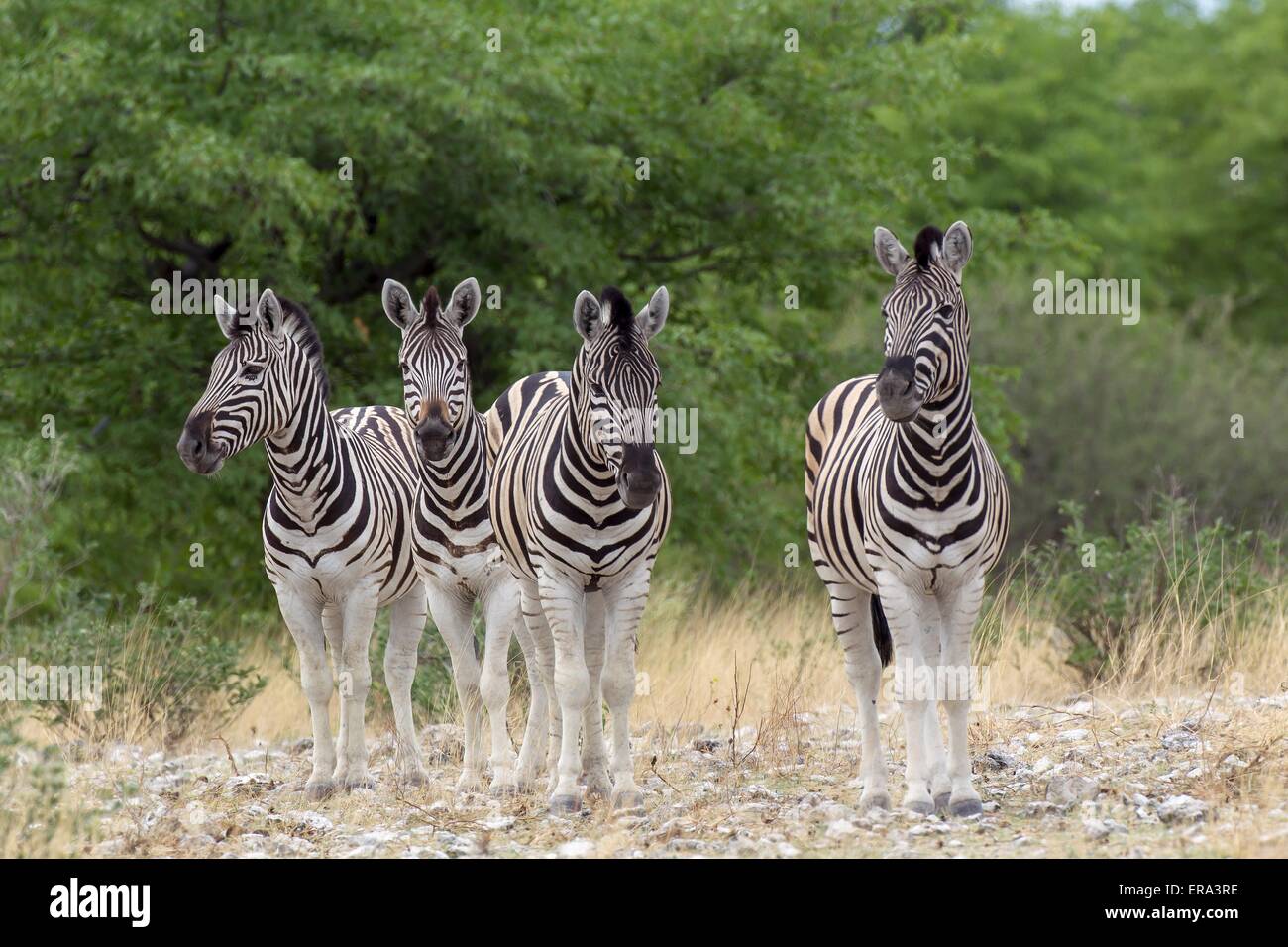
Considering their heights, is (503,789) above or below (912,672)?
below

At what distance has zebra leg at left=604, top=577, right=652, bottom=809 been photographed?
7.16 m

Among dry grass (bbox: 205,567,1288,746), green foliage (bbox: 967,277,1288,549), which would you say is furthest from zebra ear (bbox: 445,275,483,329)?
green foliage (bbox: 967,277,1288,549)

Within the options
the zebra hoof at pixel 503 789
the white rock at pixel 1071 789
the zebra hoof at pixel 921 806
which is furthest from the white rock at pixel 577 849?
the white rock at pixel 1071 789

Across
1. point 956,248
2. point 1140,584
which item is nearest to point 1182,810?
point 956,248

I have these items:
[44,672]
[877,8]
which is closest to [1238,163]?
[877,8]

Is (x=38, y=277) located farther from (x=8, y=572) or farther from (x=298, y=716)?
(x=8, y=572)

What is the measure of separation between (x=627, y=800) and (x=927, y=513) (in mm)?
1887

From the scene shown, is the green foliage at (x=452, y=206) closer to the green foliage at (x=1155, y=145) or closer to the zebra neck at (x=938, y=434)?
the zebra neck at (x=938, y=434)

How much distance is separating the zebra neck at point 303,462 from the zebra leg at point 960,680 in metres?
3.14

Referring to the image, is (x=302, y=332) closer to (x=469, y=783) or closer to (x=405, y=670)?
(x=405, y=670)

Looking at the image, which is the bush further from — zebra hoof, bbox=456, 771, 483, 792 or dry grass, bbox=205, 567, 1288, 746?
zebra hoof, bbox=456, 771, 483, 792

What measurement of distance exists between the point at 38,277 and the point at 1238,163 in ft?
35.6

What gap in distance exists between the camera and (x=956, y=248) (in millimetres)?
6996

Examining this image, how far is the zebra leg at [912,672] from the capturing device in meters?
6.82
